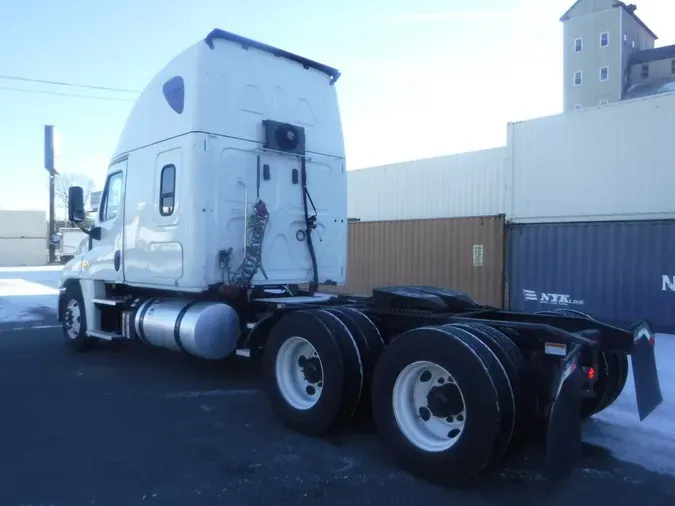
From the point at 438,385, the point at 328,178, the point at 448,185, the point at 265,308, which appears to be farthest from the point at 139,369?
the point at 448,185

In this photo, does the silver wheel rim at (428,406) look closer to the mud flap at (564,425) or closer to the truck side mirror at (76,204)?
the mud flap at (564,425)

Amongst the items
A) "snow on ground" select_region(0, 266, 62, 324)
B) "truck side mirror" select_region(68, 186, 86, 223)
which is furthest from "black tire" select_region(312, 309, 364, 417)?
"snow on ground" select_region(0, 266, 62, 324)

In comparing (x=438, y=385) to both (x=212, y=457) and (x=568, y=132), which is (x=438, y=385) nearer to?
(x=212, y=457)

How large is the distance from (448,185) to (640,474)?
13.4 meters

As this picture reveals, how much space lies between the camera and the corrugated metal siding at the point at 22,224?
5153 cm

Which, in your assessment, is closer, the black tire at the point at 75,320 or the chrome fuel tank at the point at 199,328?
the chrome fuel tank at the point at 199,328

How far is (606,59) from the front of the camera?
5562 centimetres

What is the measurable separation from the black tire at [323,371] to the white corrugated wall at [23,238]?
52.4 meters

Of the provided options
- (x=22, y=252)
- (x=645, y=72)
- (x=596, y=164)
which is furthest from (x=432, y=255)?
(x=645, y=72)

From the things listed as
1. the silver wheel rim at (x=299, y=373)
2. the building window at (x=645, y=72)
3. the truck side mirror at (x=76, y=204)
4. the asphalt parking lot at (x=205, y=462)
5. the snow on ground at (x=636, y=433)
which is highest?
the building window at (x=645, y=72)

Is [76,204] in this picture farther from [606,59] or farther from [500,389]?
[606,59]

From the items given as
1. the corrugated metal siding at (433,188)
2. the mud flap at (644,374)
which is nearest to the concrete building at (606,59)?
the corrugated metal siding at (433,188)

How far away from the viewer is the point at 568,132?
12656mm

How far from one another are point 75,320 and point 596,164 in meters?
10.3
